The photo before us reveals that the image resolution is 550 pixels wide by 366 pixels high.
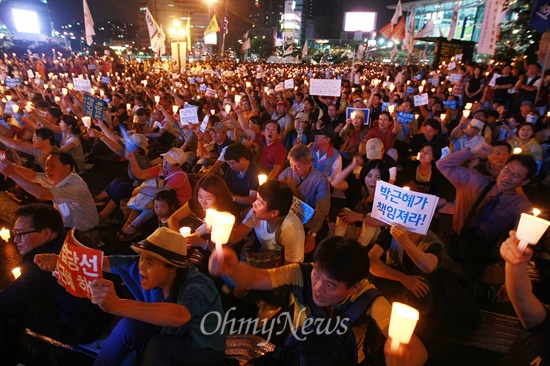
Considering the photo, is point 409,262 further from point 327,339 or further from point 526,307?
point 327,339

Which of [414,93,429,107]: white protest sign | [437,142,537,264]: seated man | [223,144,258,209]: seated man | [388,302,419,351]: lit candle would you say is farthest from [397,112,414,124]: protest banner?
[388,302,419,351]: lit candle

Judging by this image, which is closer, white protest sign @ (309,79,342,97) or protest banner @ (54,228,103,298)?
protest banner @ (54,228,103,298)

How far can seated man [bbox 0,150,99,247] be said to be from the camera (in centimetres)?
413

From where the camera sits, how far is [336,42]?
109 metres

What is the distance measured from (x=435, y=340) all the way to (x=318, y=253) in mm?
2158

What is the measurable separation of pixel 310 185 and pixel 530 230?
2790mm

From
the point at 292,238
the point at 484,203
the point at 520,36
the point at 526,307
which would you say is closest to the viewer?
the point at 526,307

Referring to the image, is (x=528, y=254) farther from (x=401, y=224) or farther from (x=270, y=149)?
(x=270, y=149)

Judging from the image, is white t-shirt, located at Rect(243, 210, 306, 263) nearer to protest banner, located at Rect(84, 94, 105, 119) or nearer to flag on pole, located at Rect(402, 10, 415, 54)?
protest banner, located at Rect(84, 94, 105, 119)

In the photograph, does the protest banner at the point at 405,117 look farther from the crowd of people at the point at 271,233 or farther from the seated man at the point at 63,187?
the seated man at the point at 63,187

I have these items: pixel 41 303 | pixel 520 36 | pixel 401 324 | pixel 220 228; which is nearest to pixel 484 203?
pixel 401 324

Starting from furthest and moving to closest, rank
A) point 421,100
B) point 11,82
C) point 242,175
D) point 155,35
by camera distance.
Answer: point 155,35 → point 11,82 → point 421,100 → point 242,175

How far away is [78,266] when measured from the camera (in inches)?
92.2

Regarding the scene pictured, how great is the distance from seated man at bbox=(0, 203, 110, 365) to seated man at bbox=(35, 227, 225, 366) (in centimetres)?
58
